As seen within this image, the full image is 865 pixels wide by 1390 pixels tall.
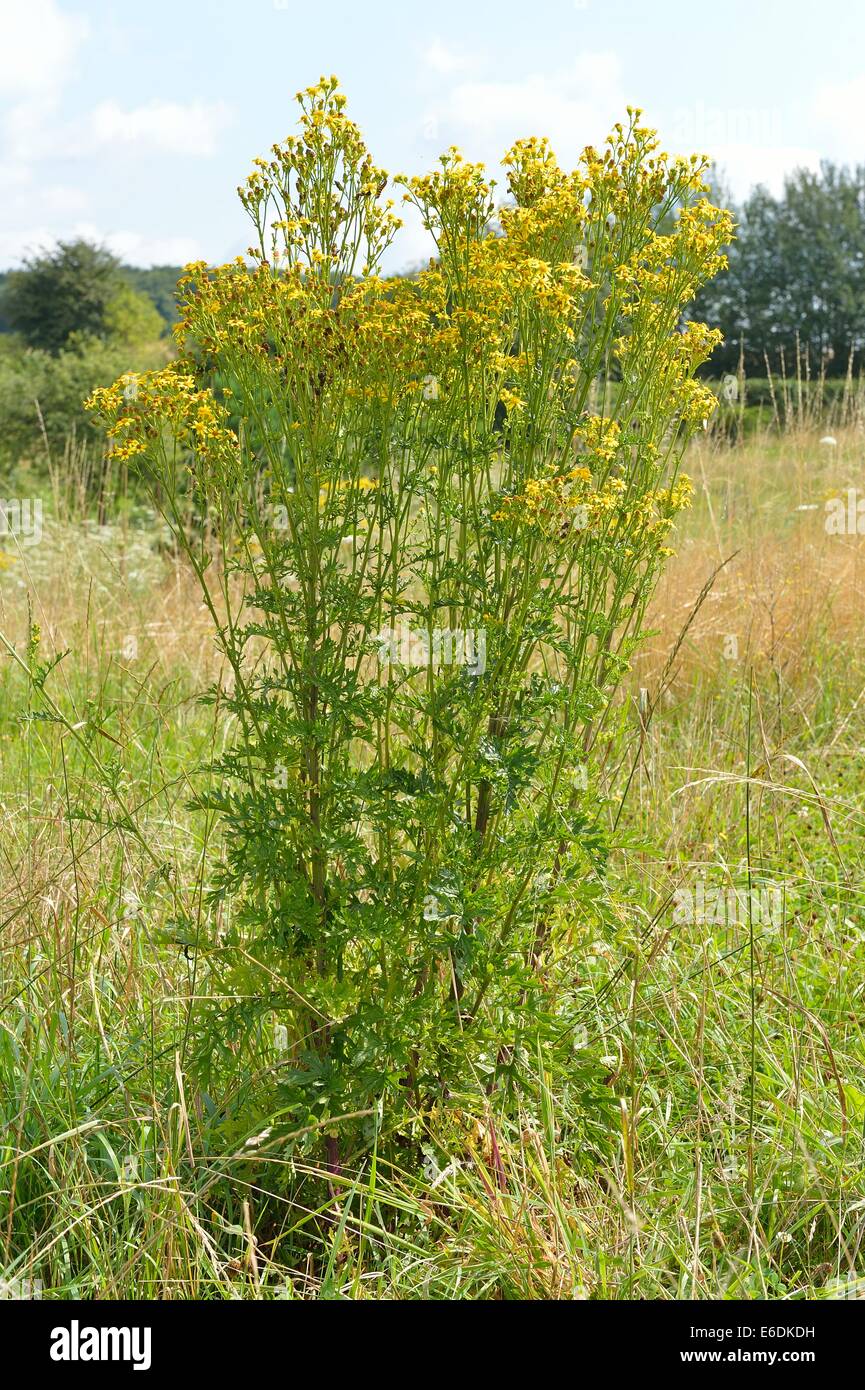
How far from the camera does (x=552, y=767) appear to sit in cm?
232

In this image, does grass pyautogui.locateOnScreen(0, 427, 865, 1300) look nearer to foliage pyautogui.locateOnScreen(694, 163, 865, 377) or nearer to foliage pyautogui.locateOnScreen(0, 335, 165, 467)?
foliage pyautogui.locateOnScreen(0, 335, 165, 467)

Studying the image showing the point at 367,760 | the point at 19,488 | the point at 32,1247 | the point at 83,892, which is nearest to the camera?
the point at 32,1247

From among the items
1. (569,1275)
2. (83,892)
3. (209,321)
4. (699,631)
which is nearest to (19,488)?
(699,631)

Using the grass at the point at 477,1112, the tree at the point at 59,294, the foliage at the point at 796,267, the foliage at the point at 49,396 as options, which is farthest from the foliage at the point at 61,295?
the grass at the point at 477,1112

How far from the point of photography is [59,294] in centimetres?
2878

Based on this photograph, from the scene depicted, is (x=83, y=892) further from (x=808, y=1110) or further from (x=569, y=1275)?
(x=808, y=1110)

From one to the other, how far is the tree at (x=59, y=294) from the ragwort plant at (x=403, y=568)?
93.5 ft

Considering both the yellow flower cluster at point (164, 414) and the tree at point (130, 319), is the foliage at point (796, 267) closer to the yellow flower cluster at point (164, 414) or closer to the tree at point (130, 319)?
the tree at point (130, 319)

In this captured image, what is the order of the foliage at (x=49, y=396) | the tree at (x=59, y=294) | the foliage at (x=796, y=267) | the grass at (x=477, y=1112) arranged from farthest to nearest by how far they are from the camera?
the foliage at (x=796, y=267), the tree at (x=59, y=294), the foliage at (x=49, y=396), the grass at (x=477, y=1112)

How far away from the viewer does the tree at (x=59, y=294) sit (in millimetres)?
28328

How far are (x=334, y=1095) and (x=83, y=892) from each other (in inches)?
45.1

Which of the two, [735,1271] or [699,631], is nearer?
[735,1271]

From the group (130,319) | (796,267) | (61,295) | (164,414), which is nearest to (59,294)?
(61,295)
